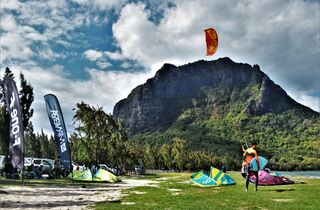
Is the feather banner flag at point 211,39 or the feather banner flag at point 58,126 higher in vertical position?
the feather banner flag at point 211,39

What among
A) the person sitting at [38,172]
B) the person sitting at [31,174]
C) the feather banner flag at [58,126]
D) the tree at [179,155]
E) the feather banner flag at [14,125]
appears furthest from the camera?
the tree at [179,155]

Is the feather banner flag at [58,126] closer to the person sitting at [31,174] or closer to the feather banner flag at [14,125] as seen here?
the feather banner flag at [14,125]

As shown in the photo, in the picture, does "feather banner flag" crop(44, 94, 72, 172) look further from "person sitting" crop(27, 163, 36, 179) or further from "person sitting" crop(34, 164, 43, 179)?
"person sitting" crop(34, 164, 43, 179)

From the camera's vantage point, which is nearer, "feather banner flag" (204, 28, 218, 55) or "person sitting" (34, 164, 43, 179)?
"feather banner flag" (204, 28, 218, 55)

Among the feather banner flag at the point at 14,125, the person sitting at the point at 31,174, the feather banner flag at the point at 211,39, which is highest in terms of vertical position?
the feather banner flag at the point at 211,39

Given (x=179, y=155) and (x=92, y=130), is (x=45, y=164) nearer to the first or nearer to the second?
(x=92, y=130)

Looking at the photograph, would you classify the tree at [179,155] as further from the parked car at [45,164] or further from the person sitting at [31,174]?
the person sitting at [31,174]

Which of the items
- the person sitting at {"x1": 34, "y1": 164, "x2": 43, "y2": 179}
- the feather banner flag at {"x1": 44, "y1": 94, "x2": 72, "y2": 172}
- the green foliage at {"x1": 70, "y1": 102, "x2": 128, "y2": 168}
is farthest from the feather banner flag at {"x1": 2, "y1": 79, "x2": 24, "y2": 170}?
the green foliage at {"x1": 70, "y1": 102, "x2": 128, "y2": 168}

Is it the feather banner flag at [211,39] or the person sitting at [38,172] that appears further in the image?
the person sitting at [38,172]

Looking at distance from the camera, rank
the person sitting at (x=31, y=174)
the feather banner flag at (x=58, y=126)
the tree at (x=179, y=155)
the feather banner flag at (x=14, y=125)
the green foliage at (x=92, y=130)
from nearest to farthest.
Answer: the feather banner flag at (x=14, y=125), the feather banner flag at (x=58, y=126), the person sitting at (x=31, y=174), the green foliage at (x=92, y=130), the tree at (x=179, y=155)

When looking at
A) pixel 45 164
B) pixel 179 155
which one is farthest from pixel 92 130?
pixel 179 155

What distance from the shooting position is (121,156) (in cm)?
7256

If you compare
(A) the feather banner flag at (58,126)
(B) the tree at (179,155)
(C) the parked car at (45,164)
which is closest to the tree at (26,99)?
(C) the parked car at (45,164)

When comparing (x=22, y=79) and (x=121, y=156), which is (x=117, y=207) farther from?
(x=121, y=156)
